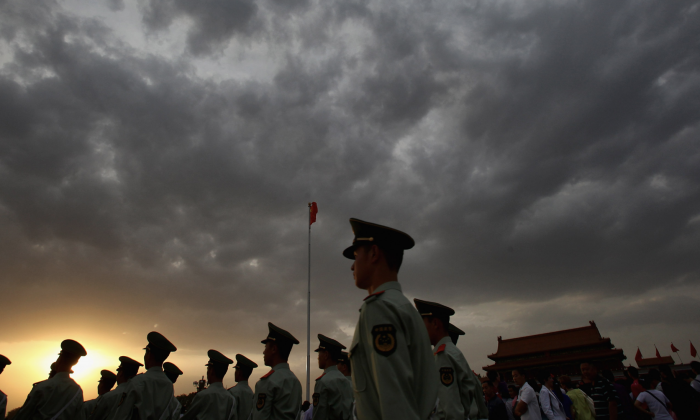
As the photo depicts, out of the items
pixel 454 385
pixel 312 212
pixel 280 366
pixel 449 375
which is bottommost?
pixel 454 385

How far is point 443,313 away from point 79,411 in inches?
261

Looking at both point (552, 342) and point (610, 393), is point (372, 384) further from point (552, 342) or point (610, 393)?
point (552, 342)

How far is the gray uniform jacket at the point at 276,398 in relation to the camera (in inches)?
232

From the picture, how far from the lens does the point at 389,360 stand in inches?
79.6

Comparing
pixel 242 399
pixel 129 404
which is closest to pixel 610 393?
pixel 242 399

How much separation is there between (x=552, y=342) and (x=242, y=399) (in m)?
41.3

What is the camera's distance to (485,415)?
464cm

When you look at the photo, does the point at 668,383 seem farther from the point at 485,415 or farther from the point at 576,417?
the point at 485,415

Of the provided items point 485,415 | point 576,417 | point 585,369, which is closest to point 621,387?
point 585,369

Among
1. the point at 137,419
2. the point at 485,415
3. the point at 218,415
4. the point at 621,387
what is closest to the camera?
the point at 485,415

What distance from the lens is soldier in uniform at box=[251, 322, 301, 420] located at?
19.4 feet

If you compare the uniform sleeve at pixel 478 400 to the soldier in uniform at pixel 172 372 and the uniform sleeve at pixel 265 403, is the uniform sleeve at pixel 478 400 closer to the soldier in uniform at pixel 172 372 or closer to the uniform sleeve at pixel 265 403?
the uniform sleeve at pixel 265 403

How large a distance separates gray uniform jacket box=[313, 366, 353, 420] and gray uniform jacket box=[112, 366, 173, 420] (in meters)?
2.60

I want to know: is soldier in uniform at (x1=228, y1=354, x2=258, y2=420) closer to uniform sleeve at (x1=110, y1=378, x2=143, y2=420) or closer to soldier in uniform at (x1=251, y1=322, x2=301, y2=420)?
soldier in uniform at (x1=251, y1=322, x2=301, y2=420)
